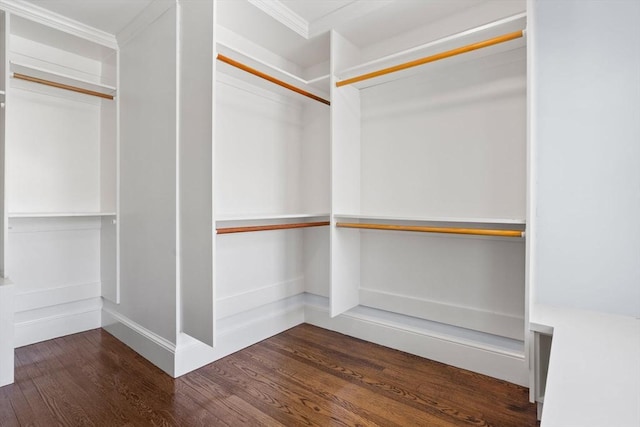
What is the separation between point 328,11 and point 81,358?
9.15 feet

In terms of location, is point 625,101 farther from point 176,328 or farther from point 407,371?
point 176,328

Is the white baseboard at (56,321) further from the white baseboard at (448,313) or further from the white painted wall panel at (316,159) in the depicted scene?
the white baseboard at (448,313)

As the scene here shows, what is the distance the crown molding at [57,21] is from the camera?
2.06 metres

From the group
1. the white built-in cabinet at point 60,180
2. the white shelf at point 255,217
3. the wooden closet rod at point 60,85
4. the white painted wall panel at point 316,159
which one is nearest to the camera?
the white shelf at point 255,217

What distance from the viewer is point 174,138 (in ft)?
6.68

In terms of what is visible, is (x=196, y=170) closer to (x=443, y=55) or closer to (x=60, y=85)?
(x=60, y=85)

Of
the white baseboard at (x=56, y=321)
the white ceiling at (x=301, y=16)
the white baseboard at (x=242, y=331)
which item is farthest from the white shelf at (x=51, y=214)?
the white ceiling at (x=301, y=16)

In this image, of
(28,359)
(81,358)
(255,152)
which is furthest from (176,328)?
(255,152)

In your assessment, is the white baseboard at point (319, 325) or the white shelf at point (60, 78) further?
the white shelf at point (60, 78)

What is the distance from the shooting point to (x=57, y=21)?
2.23 metres

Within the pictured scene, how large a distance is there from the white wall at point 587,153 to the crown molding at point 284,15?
1428 mm

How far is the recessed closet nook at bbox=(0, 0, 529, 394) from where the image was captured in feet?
6.47

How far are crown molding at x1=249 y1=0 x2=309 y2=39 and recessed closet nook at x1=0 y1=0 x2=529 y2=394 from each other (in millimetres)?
11

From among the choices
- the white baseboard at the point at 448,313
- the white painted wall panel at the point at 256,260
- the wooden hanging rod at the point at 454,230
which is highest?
the wooden hanging rod at the point at 454,230
